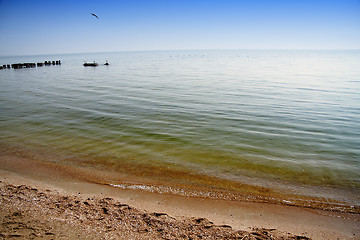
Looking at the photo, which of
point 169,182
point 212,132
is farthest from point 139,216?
point 212,132

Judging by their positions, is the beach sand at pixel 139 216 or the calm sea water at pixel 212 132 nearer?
the beach sand at pixel 139 216

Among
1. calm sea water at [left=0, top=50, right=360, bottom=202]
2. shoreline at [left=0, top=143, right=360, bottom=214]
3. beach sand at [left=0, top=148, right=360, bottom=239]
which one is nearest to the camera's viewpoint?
beach sand at [left=0, top=148, right=360, bottom=239]

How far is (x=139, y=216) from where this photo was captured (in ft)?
15.8

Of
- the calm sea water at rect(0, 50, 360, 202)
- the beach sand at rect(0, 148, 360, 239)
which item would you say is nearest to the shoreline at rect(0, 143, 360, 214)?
the beach sand at rect(0, 148, 360, 239)

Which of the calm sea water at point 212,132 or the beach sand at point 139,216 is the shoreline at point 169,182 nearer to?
the beach sand at point 139,216

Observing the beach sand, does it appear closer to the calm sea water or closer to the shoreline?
the shoreline

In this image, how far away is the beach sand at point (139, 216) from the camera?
4.25 metres

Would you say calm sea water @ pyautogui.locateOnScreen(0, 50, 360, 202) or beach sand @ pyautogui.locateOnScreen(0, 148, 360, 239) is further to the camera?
calm sea water @ pyautogui.locateOnScreen(0, 50, 360, 202)

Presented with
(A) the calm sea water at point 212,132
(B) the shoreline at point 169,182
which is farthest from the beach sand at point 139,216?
(A) the calm sea water at point 212,132

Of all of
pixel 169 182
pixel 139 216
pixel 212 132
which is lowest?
pixel 169 182

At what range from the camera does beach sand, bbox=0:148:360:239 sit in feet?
14.0

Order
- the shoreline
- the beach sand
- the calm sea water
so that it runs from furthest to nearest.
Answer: the calm sea water → the shoreline → the beach sand

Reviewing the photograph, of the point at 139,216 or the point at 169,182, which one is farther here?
the point at 169,182

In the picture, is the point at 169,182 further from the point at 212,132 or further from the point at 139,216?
the point at 212,132
